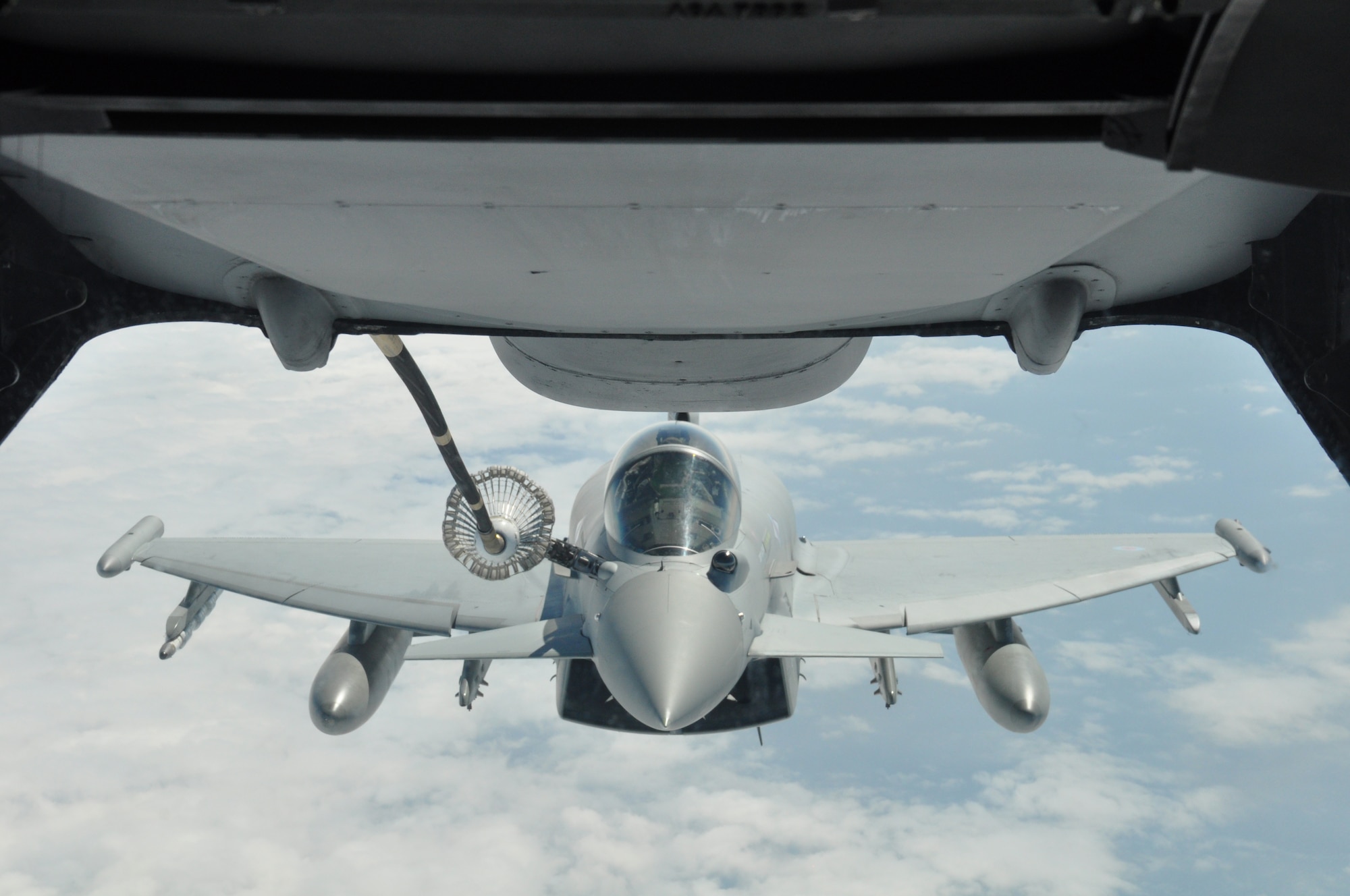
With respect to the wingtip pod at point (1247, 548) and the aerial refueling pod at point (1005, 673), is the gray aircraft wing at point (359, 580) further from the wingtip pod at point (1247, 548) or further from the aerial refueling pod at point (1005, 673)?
the wingtip pod at point (1247, 548)

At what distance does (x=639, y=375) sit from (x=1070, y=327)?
73.3 inches

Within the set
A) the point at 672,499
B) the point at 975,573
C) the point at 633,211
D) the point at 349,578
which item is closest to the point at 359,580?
the point at 349,578

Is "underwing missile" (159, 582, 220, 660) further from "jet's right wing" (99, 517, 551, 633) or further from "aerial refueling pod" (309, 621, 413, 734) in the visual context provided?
"aerial refueling pod" (309, 621, 413, 734)

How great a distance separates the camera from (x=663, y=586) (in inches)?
366

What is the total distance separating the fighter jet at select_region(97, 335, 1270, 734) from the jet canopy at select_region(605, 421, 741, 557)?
2 cm

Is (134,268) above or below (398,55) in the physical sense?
above

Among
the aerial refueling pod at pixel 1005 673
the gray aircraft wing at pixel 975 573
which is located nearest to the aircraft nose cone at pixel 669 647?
the gray aircraft wing at pixel 975 573

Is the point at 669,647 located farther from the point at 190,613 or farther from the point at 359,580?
the point at 190,613

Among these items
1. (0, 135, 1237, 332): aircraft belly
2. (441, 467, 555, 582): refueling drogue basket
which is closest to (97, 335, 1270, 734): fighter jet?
(441, 467, 555, 582): refueling drogue basket

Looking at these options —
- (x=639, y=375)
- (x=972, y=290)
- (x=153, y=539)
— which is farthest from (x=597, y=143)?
(x=153, y=539)

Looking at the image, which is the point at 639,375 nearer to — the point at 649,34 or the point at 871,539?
the point at 649,34

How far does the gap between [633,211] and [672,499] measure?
7.50 m

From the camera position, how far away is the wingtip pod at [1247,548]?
13344 mm

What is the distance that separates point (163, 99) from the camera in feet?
6.42
